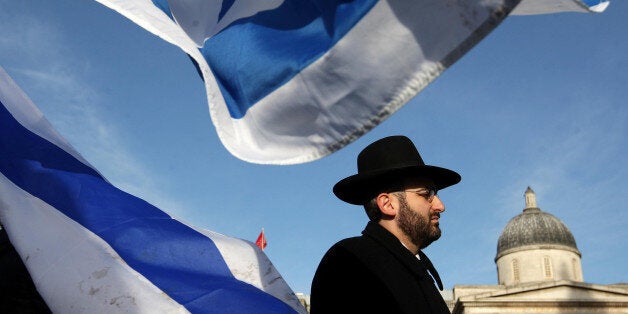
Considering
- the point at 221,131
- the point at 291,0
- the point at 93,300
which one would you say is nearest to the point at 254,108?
the point at 221,131

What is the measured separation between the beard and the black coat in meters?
0.10

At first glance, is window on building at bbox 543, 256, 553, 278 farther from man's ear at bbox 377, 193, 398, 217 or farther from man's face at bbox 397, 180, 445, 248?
man's ear at bbox 377, 193, 398, 217

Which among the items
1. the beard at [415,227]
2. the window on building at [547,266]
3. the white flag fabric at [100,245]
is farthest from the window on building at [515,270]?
the beard at [415,227]

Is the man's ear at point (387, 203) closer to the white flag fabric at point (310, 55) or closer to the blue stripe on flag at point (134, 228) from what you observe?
the blue stripe on flag at point (134, 228)

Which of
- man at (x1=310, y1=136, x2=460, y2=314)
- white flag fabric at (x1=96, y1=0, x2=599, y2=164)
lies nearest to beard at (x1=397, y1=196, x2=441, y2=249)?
man at (x1=310, y1=136, x2=460, y2=314)

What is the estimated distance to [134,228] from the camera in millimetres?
3826

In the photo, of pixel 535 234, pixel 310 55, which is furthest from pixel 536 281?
pixel 310 55

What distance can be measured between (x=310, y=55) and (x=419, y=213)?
1.20 metres

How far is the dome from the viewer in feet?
162

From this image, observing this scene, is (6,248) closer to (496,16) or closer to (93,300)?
(93,300)

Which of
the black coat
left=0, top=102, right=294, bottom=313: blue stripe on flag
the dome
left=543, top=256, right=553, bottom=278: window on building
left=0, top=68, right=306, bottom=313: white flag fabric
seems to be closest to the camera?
the black coat

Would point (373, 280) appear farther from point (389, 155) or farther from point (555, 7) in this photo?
point (555, 7)

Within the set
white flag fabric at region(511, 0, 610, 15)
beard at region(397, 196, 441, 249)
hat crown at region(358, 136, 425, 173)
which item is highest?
white flag fabric at region(511, 0, 610, 15)

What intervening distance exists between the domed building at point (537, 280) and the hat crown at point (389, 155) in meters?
31.6
